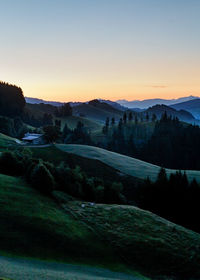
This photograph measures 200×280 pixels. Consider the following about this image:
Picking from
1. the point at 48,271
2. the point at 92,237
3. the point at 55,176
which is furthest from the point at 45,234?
the point at 55,176

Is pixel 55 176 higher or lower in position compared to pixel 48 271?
higher

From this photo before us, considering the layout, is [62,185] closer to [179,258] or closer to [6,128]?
[179,258]

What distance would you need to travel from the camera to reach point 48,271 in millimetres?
24188

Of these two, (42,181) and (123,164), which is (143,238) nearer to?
(42,181)

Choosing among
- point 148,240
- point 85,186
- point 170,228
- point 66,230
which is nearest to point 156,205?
point 85,186

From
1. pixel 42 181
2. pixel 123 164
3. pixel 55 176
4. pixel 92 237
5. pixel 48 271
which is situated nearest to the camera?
pixel 48 271

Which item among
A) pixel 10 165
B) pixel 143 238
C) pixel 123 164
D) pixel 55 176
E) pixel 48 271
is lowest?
pixel 123 164

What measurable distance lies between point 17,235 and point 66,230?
665 centimetres

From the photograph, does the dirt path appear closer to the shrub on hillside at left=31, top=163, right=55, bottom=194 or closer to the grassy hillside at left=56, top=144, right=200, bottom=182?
the shrub on hillside at left=31, top=163, right=55, bottom=194

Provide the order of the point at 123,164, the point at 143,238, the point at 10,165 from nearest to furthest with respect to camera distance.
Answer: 1. the point at 143,238
2. the point at 10,165
3. the point at 123,164

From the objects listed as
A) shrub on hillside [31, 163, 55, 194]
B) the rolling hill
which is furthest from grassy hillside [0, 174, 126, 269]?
shrub on hillside [31, 163, 55, 194]

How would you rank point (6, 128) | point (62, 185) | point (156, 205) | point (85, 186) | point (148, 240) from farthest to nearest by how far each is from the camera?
point (6, 128) → point (156, 205) → point (85, 186) → point (62, 185) → point (148, 240)

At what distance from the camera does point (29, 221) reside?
34.2 meters

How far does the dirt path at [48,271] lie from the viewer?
20.9 meters
